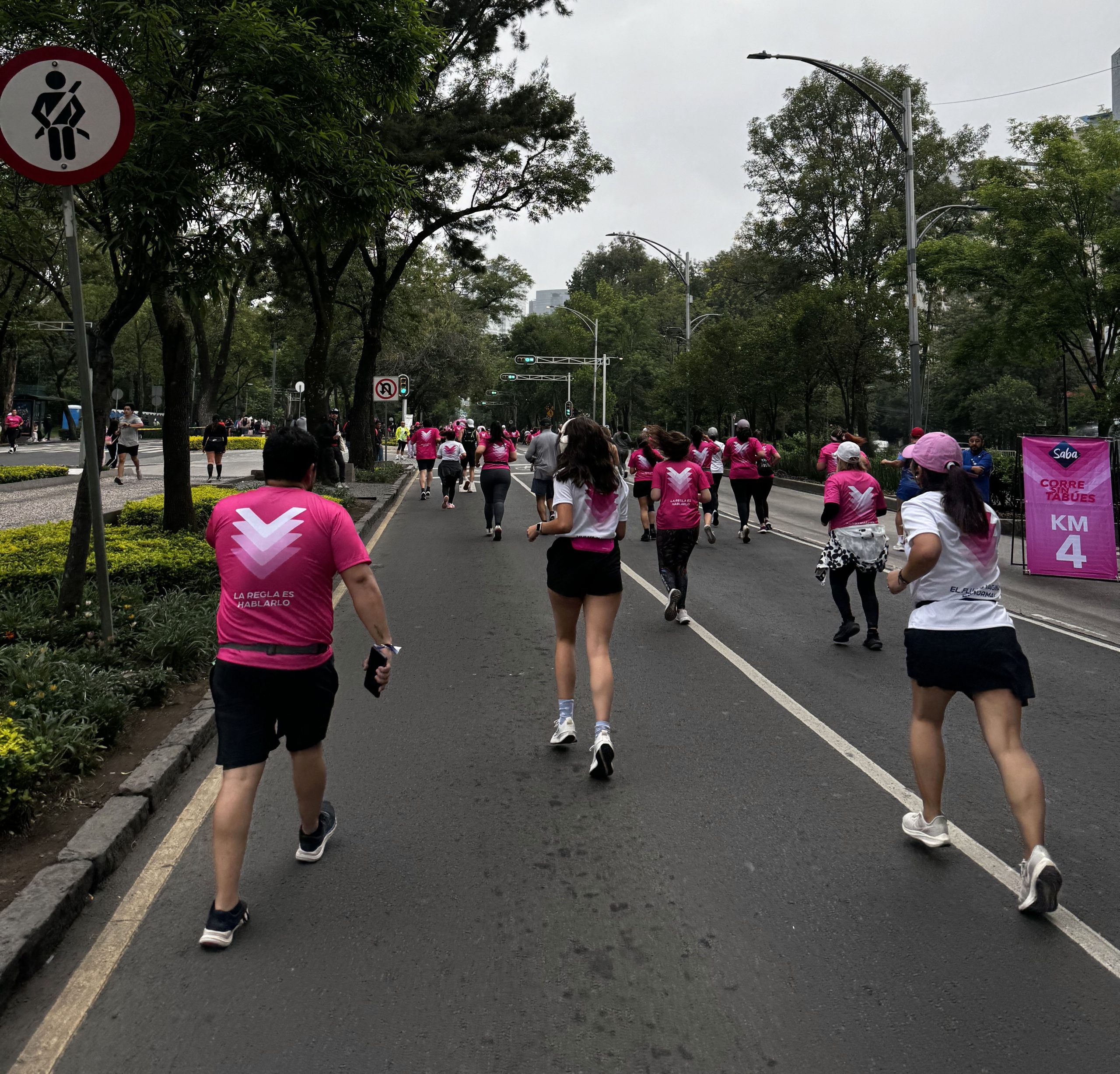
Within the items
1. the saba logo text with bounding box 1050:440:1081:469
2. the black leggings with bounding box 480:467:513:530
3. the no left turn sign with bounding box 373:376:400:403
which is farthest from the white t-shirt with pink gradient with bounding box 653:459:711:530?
the no left turn sign with bounding box 373:376:400:403

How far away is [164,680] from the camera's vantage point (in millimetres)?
6324

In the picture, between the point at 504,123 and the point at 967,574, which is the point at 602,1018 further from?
the point at 504,123

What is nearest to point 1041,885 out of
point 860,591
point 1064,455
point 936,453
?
point 936,453

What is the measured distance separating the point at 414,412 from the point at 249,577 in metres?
71.2

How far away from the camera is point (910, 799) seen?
16.3ft

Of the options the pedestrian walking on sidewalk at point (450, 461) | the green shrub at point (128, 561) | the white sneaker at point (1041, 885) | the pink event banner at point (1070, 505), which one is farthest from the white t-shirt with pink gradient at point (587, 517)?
the pedestrian walking on sidewalk at point (450, 461)

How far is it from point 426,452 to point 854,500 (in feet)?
54.5

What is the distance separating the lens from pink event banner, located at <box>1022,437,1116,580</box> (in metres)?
12.1

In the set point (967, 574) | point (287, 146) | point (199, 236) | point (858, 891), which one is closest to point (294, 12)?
point (287, 146)

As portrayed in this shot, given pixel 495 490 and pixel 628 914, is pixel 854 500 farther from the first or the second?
pixel 495 490

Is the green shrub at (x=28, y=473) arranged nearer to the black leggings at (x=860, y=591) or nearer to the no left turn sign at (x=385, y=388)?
the no left turn sign at (x=385, y=388)

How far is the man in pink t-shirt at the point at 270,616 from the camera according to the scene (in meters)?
3.66

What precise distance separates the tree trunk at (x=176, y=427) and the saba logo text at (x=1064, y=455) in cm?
979

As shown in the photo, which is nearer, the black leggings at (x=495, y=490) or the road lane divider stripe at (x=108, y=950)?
the road lane divider stripe at (x=108, y=950)
